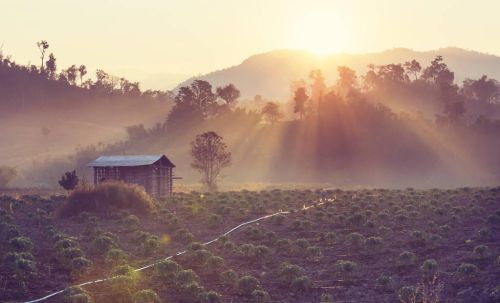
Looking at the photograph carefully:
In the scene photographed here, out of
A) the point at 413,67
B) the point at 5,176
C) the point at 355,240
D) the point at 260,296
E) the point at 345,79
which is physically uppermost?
the point at 413,67

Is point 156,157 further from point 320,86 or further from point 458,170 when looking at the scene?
point 320,86

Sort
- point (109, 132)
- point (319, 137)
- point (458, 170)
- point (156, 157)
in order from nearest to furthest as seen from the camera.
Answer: point (156, 157) < point (458, 170) < point (319, 137) < point (109, 132)

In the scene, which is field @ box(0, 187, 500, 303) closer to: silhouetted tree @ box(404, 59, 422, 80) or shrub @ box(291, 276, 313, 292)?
shrub @ box(291, 276, 313, 292)

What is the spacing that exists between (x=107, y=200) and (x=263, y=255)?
1676 centimetres

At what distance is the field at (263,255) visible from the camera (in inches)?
693

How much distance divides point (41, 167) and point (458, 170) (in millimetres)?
66156

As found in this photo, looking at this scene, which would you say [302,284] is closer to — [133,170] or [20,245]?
[20,245]

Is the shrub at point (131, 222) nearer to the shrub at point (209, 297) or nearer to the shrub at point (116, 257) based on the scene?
the shrub at point (116, 257)

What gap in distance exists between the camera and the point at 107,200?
37125 millimetres

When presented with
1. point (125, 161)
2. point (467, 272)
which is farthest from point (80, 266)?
point (125, 161)

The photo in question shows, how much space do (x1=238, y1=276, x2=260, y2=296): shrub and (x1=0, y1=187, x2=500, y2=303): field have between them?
3 centimetres

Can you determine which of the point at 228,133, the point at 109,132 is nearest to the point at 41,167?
the point at 228,133

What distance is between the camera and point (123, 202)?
3731 centimetres

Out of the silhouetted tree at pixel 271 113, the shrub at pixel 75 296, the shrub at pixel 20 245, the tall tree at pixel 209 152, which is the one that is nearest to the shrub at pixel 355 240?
the shrub at pixel 75 296
